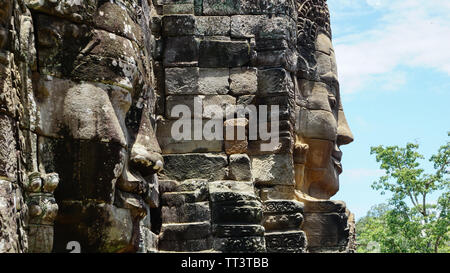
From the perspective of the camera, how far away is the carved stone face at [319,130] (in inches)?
468

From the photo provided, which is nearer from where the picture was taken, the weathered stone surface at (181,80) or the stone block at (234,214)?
the stone block at (234,214)

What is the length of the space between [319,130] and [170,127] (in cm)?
242

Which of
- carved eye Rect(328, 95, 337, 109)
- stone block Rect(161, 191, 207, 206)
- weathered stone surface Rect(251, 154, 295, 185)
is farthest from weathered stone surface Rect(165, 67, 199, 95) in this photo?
carved eye Rect(328, 95, 337, 109)

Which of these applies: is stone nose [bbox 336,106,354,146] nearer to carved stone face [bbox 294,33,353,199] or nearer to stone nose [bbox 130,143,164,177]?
carved stone face [bbox 294,33,353,199]

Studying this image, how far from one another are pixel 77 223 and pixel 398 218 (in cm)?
1601

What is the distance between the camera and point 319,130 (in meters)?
12.0

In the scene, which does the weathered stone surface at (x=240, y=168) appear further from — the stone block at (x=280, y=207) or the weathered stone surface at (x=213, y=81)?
the weathered stone surface at (x=213, y=81)

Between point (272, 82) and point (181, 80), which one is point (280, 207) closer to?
point (272, 82)

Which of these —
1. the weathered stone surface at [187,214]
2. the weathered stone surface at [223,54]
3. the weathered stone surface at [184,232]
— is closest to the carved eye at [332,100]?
the weathered stone surface at [223,54]

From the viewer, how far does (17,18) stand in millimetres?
6020

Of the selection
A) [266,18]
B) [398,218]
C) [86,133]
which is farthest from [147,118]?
[398,218]

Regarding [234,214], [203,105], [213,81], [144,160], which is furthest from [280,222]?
[144,160]

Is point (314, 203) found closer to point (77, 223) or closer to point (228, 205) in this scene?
point (228, 205)

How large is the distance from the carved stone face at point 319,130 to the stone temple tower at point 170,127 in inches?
0.8
